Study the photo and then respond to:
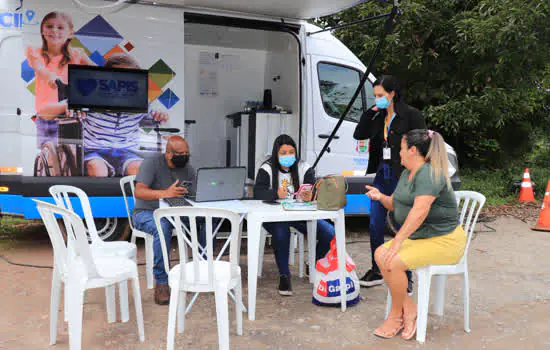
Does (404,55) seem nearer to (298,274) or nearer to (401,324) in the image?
(298,274)

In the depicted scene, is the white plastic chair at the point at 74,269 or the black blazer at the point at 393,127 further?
the black blazer at the point at 393,127

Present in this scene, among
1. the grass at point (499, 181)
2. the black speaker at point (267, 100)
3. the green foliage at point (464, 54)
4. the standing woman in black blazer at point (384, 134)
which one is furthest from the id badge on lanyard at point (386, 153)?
the grass at point (499, 181)

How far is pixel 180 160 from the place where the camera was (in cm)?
379

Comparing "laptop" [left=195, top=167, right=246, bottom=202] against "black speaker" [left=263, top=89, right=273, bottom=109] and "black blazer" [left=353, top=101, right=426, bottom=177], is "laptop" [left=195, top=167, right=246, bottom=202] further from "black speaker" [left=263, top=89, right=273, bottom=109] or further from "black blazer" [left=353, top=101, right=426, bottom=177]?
"black speaker" [left=263, top=89, right=273, bottom=109]

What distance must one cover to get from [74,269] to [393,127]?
7.67ft

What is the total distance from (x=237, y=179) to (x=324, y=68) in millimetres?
2383

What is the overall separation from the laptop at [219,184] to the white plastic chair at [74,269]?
798mm

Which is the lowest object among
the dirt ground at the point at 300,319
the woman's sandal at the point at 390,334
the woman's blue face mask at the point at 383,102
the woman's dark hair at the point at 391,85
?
the dirt ground at the point at 300,319

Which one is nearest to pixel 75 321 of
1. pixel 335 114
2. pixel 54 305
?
pixel 54 305

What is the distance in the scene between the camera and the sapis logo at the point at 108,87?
14.6 ft

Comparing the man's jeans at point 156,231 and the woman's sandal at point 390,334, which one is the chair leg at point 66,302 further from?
the woman's sandal at point 390,334

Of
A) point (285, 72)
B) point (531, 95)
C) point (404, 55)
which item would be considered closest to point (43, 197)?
point (285, 72)

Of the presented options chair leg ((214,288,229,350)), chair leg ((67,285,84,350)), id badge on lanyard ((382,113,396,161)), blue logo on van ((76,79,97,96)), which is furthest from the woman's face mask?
blue logo on van ((76,79,97,96))

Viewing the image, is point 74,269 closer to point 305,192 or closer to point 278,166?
point 305,192
